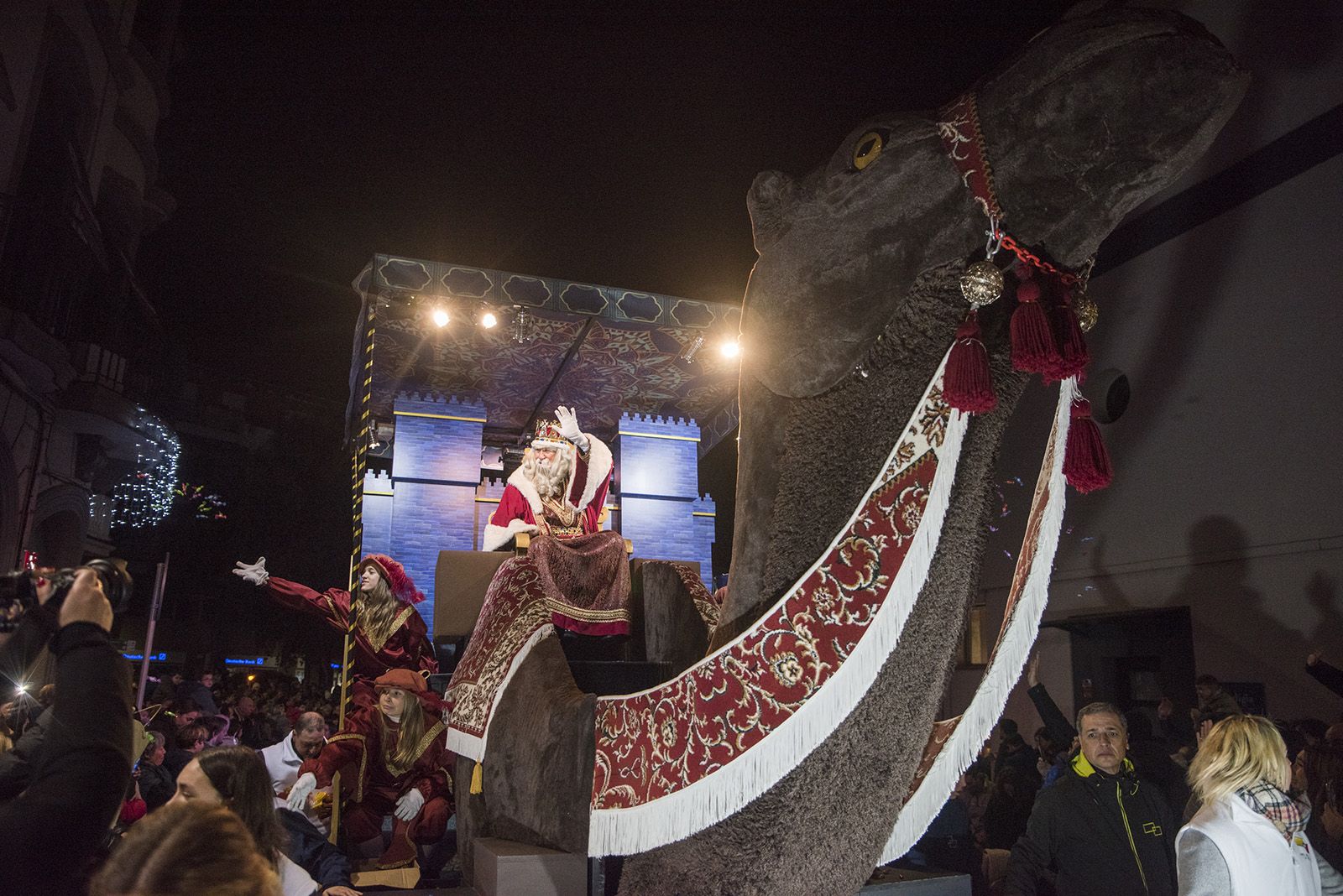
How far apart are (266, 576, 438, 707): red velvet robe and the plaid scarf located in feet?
13.0

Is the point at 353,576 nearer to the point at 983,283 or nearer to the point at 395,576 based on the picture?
the point at 395,576

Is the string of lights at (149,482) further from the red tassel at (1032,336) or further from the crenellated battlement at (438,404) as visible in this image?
the red tassel at (1032,336)

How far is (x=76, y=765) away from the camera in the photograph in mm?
1175

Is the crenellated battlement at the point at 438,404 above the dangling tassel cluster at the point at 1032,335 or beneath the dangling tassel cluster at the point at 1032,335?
above

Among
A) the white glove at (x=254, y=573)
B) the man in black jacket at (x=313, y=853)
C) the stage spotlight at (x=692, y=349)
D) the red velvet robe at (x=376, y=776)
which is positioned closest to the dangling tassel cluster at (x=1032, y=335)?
the man in black jacket at (x=313, y=853)

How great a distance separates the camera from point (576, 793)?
1.94 metres

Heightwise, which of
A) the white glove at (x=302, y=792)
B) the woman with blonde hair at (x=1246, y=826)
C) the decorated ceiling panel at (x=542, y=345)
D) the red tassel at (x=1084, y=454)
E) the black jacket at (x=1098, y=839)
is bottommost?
the white glove at (x=302, y=792)

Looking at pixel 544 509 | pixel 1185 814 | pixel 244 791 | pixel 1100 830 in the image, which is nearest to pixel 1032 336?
pixel 244 791

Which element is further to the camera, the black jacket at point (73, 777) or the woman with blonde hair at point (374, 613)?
the woman with blonde hair at point (374, 613)

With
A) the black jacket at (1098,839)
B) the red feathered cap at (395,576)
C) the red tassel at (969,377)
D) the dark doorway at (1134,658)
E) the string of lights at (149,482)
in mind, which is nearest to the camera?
the red tassel at (969,377)

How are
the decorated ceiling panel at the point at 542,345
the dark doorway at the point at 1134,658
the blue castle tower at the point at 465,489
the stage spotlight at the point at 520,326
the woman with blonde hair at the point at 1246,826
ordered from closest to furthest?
the woman with blonde hair at the point at 1246,826, the decorated ceiling panel at the point at 542,345, the stage spotlight at the point at 520,326, the dark doorway at the point at 1134,658, the blue castle tower at the point at 465,489

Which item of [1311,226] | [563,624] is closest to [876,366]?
[563,624]

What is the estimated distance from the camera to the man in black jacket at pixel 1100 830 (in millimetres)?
3115

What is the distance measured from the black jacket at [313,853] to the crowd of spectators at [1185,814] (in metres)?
2.11
